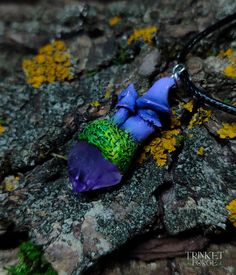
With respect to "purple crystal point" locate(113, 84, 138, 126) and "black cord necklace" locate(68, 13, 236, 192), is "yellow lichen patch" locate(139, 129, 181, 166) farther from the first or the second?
"purple crystal point" locate(113, 84, 138, 126)

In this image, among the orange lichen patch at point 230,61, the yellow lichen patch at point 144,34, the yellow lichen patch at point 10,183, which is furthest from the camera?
the yellow lichen patch at point 144,34

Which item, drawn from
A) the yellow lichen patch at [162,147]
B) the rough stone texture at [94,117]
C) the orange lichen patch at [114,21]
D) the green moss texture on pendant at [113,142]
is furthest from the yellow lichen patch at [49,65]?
the yellow lichen patch at [162,147]

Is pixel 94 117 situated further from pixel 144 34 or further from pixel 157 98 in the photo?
pixel 144 34

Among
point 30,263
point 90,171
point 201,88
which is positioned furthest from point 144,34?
point 30,263

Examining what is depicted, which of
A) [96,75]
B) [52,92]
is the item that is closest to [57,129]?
[52,92]

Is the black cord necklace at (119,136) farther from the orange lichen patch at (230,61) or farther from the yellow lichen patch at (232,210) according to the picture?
the yellow lichen patch at (232,210)

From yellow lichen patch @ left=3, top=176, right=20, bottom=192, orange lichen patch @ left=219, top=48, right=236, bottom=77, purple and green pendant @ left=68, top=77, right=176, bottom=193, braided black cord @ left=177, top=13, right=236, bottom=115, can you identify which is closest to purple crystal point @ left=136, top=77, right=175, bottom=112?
purple and green pendant @ left=68, top=77, right=176, bottom=193
